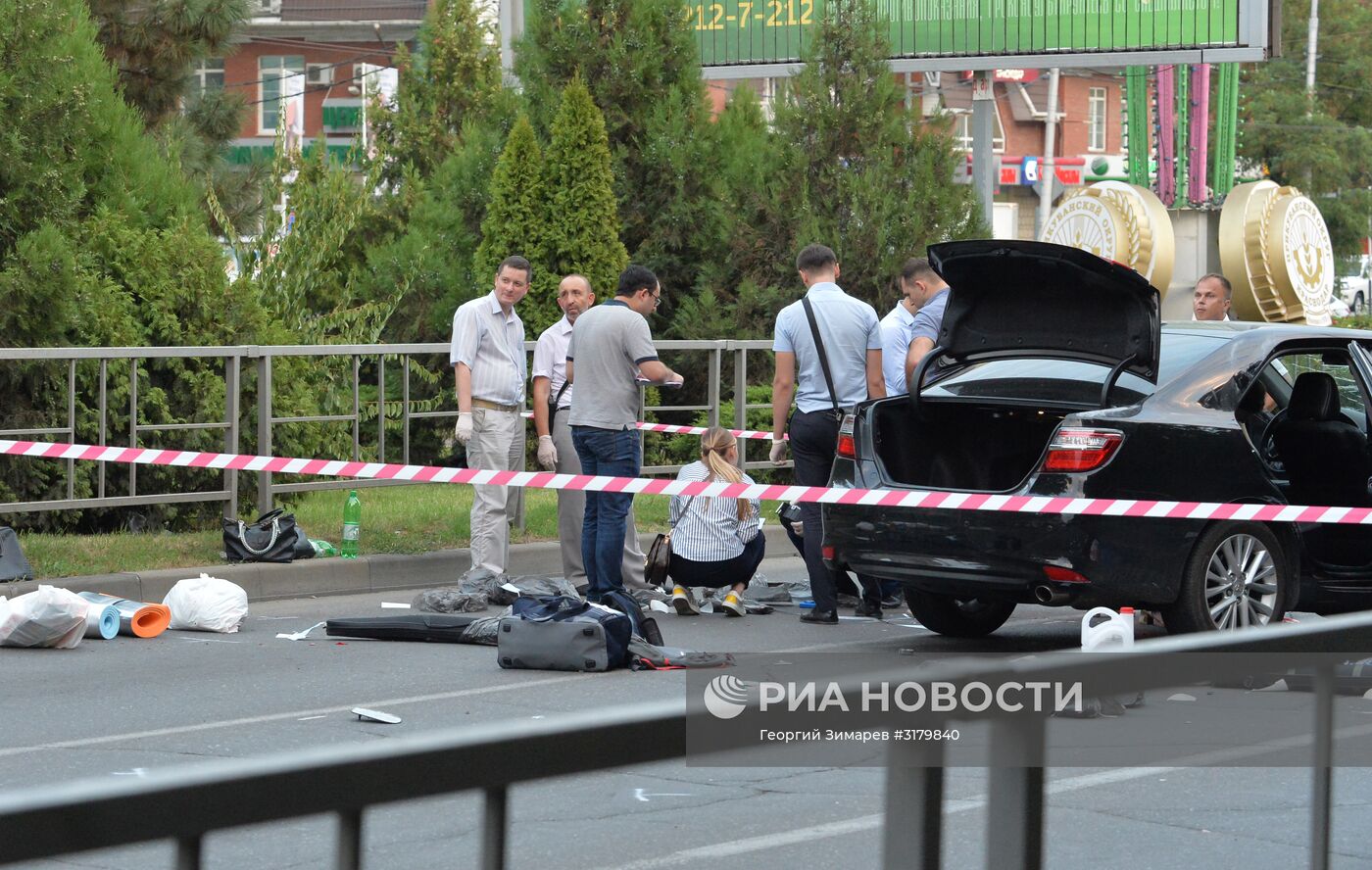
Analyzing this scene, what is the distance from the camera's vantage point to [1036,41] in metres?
21.5

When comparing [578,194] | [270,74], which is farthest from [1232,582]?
[270,74]

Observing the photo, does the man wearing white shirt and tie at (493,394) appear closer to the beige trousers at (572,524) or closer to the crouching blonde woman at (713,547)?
the beige trousers at (572,524)

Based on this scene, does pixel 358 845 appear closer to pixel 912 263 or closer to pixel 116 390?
pixel 912 263

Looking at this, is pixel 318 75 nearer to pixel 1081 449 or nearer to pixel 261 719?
pixel 1081 449

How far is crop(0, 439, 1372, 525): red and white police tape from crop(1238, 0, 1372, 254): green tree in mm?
42592

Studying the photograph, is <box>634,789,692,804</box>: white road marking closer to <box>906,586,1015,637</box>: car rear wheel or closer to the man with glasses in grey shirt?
<box>906,586,1015,637</box>: car rear wheel

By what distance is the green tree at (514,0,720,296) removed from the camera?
18.2m

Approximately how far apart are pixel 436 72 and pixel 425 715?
21756 mm

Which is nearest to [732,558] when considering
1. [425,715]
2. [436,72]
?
[425,715]

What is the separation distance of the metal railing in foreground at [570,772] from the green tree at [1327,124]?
49252mm

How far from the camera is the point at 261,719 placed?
23.2 ft

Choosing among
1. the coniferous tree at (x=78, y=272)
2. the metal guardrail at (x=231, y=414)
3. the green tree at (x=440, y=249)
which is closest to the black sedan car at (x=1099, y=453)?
the metal guardrail at (x=231, y=414)

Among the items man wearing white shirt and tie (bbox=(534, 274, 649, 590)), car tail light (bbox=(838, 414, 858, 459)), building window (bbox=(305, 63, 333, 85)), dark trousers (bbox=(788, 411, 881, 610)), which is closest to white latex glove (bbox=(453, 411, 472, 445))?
man wearing white shirt and tie (bbox=(534, 274, 649, 590))

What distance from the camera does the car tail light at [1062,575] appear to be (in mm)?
7797
